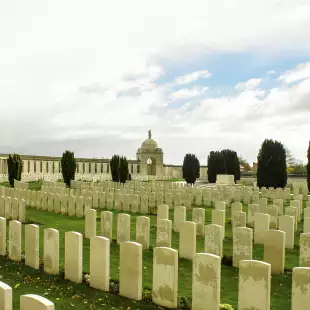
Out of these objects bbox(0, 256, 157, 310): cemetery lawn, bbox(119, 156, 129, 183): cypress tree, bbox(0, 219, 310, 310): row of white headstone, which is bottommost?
bbox(0, 256, 157, 310): cemetery lawn

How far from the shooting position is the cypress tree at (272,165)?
96.1ft

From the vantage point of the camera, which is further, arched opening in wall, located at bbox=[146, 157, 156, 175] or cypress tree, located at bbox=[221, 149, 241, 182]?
arched opening in wall, located at bbox=[146, 157, 156, 175]

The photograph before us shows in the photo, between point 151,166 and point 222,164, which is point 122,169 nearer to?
point 222,164

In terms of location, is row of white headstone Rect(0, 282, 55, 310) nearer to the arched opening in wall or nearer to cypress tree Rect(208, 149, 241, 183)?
cypress tree Rect(208, 149, 241, 183)

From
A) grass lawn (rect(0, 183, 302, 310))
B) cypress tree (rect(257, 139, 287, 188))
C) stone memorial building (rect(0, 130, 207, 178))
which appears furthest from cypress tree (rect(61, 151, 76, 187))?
stone memorial building (rect(0, 130, 207, 178))

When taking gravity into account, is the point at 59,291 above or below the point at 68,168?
below

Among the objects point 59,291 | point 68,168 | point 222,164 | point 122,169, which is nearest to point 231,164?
point 222,164

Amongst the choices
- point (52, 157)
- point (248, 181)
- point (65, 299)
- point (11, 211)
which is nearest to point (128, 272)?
point (65, 299)

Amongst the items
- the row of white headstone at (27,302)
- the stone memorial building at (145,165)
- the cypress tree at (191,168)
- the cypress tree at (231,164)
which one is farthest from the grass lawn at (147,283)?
the stone memorial building at (145,165)

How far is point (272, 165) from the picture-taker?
2931 centimetres

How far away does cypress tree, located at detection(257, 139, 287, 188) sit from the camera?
29281 mm

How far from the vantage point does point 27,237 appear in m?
7.37

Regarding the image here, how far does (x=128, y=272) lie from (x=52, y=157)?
43453 millimetres

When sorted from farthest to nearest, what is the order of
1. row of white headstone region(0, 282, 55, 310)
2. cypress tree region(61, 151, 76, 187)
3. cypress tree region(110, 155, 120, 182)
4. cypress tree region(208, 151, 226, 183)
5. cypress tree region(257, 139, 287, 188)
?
cypress tree region(208, 151, 226, 183), cypress tree region(110, 155, 120, 182), cypress tree region(257, 139, 287, 188), cypress tree region(61, 151, 76, 187), row of white headstone region(0, 282, 55, 310)
